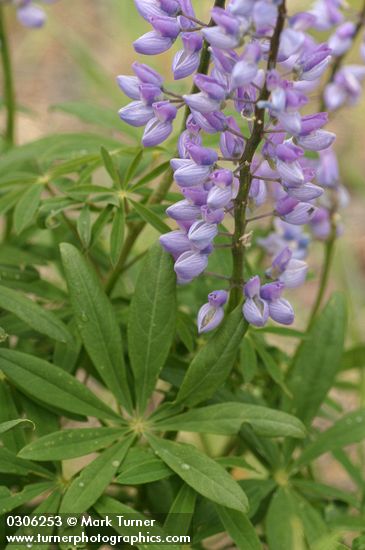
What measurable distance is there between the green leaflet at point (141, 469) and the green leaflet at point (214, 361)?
168 millimetres

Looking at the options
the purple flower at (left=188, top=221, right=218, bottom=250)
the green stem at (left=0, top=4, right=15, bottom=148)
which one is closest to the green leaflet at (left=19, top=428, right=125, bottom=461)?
the purple flower at (left=188, top=221, right=218, bottom=250)

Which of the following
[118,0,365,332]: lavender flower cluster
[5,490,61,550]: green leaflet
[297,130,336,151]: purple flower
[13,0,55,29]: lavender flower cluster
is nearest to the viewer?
[118,0,365,332]: lavender flower cluster

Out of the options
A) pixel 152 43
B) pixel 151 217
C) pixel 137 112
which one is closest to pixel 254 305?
pixel 151 217

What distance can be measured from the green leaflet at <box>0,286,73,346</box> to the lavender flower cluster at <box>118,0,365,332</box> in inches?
14.2

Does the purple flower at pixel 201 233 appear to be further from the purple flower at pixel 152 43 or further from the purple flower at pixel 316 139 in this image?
the purple flower at pixel 152 43

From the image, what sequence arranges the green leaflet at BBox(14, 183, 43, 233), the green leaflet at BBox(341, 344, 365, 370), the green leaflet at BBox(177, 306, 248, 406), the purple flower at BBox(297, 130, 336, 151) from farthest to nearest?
1. the green leaflet at BBox(341, 344, 365, 370)
2. the green leaflet at BBox(14, 183, 43, 233)
3. the green leaflet at BBox(177, 306, 248, 406)
4. the purple flower at BBox(297, 130, 336, 151)

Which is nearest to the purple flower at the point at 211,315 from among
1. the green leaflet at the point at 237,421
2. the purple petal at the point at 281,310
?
the purple petal at the point at 281,310

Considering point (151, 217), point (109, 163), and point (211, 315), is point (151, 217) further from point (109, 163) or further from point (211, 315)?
point (211, 315)

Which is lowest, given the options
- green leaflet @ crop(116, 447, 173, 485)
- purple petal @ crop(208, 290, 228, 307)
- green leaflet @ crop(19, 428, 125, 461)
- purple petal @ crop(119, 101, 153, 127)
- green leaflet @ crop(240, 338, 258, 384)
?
green leaflet @ crop(116, 447, 173, 485)

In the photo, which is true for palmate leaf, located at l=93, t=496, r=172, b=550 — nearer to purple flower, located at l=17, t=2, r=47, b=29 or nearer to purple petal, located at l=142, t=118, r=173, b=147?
purple petal, located at l=142, t=118, r=173, b=147

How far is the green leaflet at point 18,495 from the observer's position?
75.1 inches

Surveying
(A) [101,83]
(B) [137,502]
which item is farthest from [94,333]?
(A) [101,83]

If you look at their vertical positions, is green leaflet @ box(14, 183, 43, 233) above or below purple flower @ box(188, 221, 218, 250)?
above

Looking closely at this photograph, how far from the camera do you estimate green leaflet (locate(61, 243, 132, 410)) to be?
2018 mm
